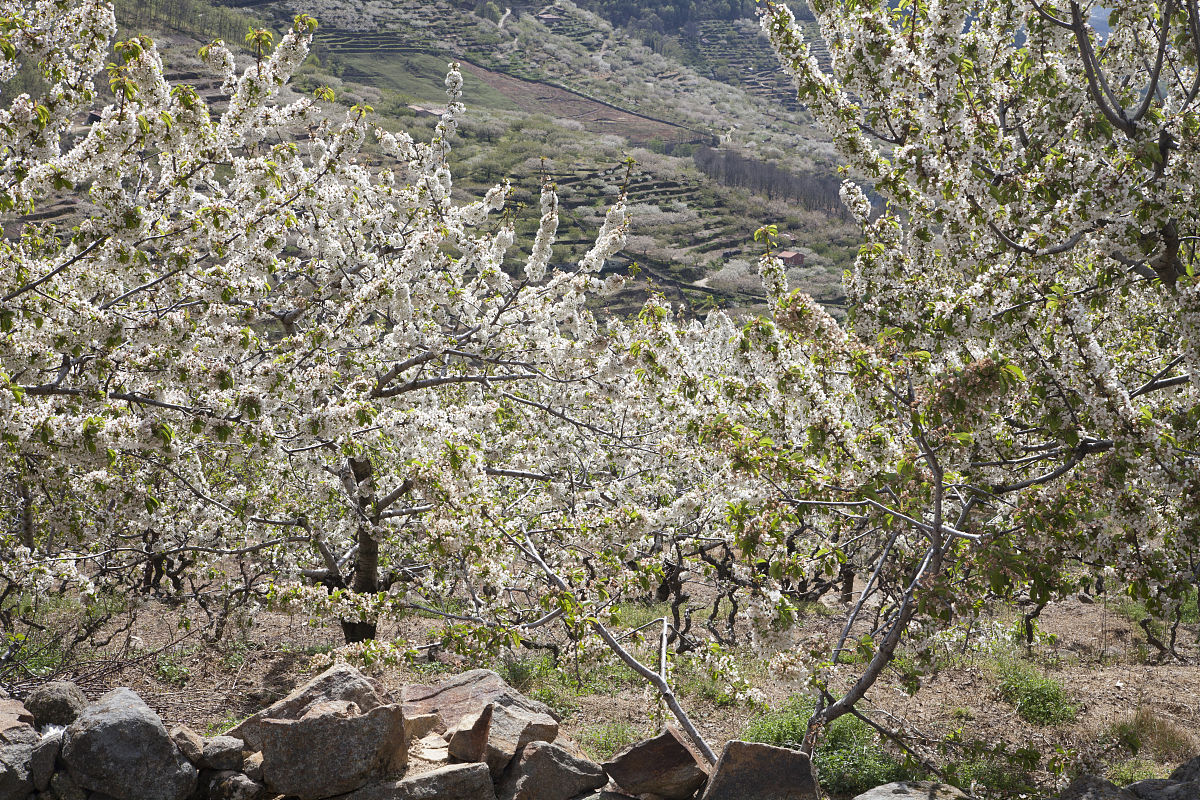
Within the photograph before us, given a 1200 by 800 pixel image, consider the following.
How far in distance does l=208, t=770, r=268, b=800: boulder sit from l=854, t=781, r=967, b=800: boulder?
13.5 ft

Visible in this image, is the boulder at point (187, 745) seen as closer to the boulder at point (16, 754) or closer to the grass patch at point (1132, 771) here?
the boulder at point (16, 754)

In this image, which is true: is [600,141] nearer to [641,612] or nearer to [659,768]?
[641,612]

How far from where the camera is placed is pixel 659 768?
547 cm

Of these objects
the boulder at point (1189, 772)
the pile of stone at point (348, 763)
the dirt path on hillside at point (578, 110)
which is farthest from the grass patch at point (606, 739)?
the dirt path on hillside at point (578, 110)

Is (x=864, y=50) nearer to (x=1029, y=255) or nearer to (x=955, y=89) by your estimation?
(x=955, y=89)

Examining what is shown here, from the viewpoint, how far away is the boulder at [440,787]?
5.38 m

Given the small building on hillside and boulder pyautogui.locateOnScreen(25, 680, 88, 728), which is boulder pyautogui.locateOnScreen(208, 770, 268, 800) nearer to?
boulder pyautogui.locateOnScreen(25, 680, 88, 728)

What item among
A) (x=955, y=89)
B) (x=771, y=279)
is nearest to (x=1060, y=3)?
(x=955, y=89)

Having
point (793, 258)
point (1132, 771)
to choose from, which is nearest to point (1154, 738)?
point (1132, 771)

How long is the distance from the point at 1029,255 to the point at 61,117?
20.3 feet

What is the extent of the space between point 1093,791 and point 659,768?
273cm

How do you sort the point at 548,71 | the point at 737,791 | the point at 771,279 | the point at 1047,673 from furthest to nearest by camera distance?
1. the point at 548,71
2. the point at 1047,673
3. the point at 771,279
4. the point at 737,791

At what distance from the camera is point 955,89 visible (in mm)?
5000

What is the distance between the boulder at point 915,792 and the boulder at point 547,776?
1877 mm
